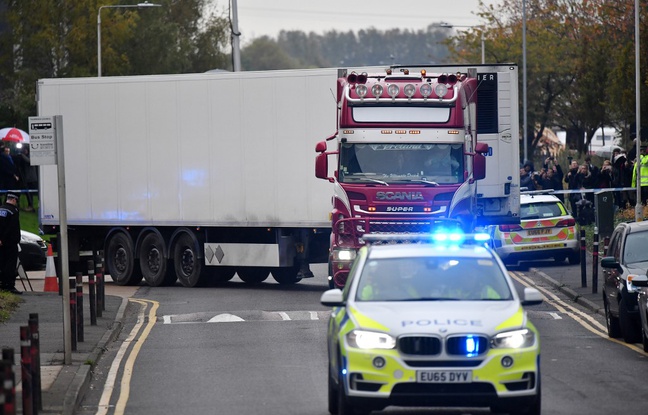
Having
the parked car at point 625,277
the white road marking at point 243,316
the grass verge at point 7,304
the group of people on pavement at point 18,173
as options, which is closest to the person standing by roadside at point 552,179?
the group of people on pavement at point 18,173


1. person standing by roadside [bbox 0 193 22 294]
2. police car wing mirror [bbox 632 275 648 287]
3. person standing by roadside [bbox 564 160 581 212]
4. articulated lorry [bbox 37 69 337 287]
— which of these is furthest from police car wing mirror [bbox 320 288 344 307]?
person standing by roadside [bbox 564 160 581 212]

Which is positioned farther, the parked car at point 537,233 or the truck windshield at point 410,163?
the parked car at point 537,233

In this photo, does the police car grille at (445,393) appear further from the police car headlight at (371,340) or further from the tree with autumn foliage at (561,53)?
the tree with autumn foliage at (561,53)

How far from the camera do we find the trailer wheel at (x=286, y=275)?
28.8 meters

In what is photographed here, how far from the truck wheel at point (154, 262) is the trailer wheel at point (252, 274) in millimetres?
1340

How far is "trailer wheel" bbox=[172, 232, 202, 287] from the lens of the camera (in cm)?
2842

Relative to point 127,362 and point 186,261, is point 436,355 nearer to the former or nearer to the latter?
point 127,362

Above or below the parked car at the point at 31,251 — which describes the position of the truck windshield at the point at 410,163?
above

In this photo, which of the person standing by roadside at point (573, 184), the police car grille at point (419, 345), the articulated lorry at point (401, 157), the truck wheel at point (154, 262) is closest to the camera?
the police car grille at point (419, 345)

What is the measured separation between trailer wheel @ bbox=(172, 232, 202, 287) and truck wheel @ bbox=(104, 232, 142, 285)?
3.54ft

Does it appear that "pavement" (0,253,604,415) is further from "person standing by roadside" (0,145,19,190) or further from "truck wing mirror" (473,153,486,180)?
"person standing by roadside" (0,145,19,190)

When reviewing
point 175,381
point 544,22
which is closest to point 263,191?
point 175,381

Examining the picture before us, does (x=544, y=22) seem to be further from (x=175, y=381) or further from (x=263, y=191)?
(x=175, y=381)

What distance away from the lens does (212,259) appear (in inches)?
1109
